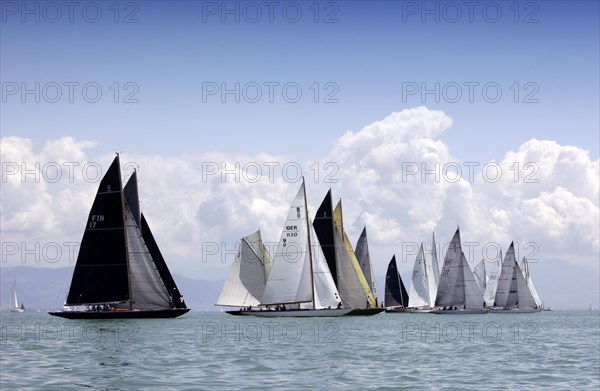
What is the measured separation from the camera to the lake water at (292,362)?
34303mm

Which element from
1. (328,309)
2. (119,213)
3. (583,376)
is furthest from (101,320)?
(583,376)

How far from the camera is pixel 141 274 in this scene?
85.0 meters

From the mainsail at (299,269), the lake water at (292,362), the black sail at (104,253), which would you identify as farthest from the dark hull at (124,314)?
the lake water at (292,362)

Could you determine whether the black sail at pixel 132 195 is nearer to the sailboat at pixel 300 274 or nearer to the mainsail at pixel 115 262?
the mainsail at pixel 115 262

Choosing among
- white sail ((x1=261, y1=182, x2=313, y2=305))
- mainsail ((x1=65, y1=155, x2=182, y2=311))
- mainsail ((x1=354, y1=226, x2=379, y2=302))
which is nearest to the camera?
mainsail ((x1=65, y1=155, x2=182, y2=311))

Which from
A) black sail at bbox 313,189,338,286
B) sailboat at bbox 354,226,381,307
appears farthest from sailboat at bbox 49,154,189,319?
sailboat at bbox 354,226,381,307

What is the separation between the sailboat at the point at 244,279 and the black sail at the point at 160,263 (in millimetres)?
18776

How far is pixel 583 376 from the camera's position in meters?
38.0

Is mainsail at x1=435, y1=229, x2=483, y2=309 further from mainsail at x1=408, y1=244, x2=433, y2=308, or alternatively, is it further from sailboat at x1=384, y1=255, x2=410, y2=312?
sailboat at x1=384, y1=255, x2=410, y2=312

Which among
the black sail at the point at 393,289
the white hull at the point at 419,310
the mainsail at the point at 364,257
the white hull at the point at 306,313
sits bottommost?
the white hull at the point at 419,310

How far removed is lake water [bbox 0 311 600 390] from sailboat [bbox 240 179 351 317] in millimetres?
24507

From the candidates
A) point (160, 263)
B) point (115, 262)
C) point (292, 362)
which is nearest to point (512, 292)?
point (160, 263)

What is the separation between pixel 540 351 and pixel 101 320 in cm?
4805

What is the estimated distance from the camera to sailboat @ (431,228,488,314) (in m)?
132
